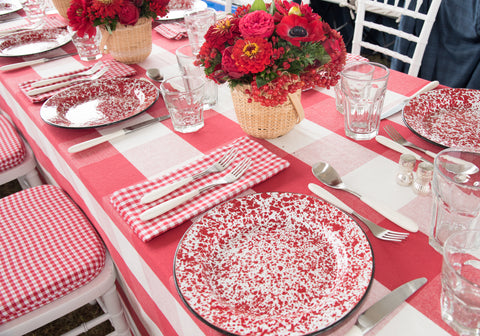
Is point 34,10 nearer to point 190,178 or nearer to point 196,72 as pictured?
point 196,72

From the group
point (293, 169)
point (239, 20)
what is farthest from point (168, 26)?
point (293, 169)

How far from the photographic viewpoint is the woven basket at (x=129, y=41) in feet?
4.19

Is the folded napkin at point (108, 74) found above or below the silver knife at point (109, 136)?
above

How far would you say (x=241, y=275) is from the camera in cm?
61

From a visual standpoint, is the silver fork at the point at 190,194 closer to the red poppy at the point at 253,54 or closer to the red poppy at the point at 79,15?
the red poppy at the point at 253,54

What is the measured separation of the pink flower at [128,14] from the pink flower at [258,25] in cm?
60

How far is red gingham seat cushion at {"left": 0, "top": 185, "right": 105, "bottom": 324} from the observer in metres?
0.90

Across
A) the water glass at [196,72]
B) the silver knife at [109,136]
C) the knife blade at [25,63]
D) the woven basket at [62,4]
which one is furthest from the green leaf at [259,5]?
the woven basket at [62,4]

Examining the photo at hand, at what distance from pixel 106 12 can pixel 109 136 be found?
430 millimetres

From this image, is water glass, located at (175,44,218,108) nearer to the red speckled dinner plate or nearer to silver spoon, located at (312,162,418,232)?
silver spoon, located at (312,162,418,232)

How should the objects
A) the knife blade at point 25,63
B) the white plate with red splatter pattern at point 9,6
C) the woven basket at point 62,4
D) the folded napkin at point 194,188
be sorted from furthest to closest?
1. the white plate with red splatter pattern at point 9,6
2. the woven basket at point 62,4
3. the knife blade at point 25,63
4. the folded napkin at point 194,188

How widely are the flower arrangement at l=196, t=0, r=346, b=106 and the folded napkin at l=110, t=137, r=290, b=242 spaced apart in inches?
4.9

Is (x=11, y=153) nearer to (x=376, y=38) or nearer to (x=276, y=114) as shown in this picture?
(x=276, y=114)

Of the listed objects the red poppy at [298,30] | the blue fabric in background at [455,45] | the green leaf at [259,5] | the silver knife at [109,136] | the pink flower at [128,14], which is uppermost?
the green leaf at [259,5]
